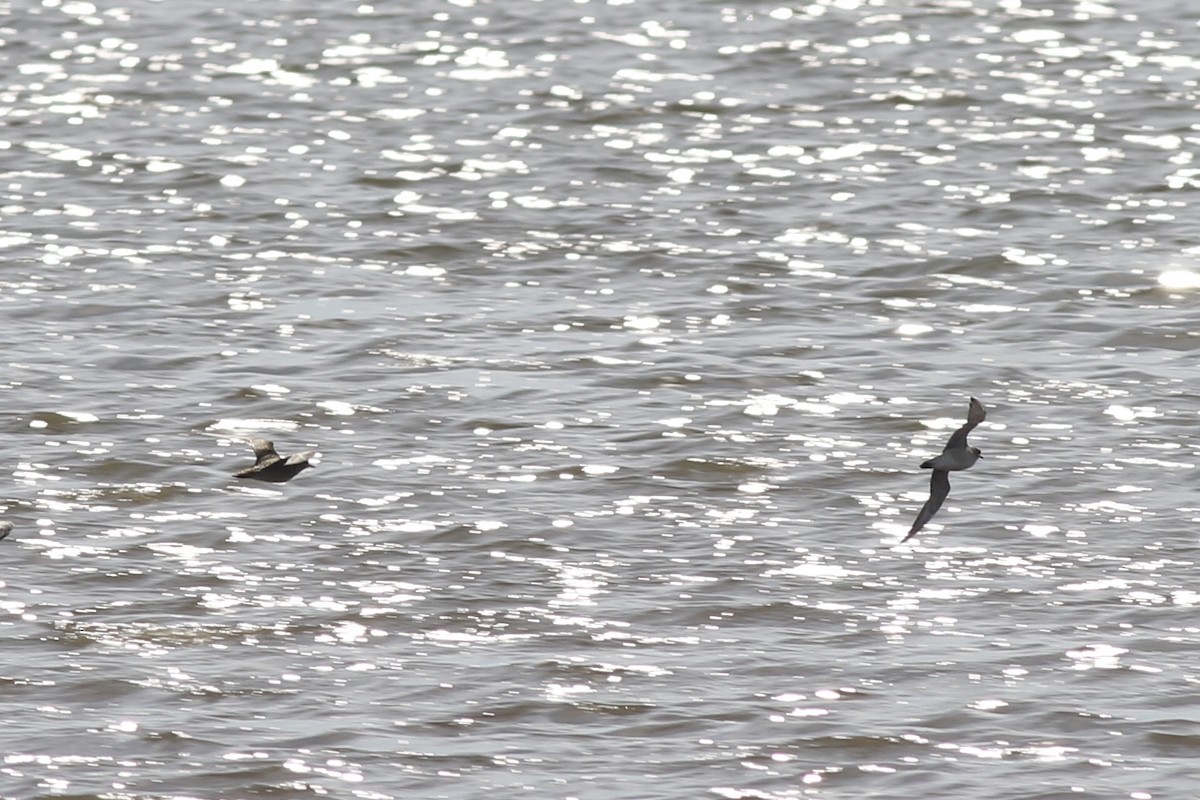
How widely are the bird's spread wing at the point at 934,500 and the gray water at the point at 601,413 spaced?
2.16ft

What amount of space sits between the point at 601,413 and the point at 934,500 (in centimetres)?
381

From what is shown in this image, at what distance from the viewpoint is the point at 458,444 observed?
14305 mm

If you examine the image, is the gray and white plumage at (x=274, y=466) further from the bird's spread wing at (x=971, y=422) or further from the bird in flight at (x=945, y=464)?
the bird's spread wing at (x=971, y=422)

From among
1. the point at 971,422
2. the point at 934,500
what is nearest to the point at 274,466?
the point at 934,500

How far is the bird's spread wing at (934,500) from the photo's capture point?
36.5ft

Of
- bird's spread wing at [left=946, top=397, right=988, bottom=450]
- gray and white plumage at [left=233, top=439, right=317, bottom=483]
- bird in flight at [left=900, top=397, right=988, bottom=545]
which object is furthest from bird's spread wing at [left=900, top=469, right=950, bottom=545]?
gray and white plumage at [left=233, top=439, right=317, bottom=483]

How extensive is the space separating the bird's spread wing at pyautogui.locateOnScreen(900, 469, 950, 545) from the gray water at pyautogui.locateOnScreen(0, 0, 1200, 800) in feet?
2.16

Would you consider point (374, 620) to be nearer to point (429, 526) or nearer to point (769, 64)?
point (429, 526)

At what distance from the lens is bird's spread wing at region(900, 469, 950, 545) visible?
1113 cm

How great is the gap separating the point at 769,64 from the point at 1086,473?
11.1m

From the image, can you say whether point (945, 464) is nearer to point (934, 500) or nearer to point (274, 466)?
point (934, 500)

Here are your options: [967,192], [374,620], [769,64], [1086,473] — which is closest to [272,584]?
[374,620]

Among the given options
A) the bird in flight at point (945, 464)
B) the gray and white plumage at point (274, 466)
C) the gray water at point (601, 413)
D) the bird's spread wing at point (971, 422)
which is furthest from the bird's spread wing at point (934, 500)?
the gray and white plumage at point (274, 466)

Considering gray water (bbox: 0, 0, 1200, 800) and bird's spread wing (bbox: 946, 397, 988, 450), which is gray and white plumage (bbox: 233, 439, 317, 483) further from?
bird's spread wing (bbox: 946, 397, 988, 450)
